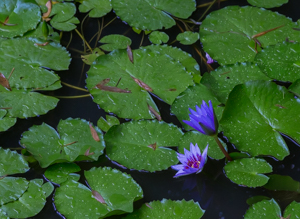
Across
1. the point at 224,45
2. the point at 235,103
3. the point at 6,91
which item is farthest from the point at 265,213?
the point at 6,91

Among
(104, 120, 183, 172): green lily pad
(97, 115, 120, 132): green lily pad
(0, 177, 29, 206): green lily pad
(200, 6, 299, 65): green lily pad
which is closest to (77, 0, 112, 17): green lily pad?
(200, 6, 299, 65): green lily pad

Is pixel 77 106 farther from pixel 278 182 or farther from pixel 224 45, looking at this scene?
pixel 278 182

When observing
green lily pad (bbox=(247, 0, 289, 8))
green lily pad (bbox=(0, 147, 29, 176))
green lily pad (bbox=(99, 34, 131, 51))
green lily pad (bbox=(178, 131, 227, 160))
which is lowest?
green lily pad (bbox=(0, 147, 29, 176))

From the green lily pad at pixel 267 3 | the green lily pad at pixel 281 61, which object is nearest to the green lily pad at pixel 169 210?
the green lily pad at pixel 281 61

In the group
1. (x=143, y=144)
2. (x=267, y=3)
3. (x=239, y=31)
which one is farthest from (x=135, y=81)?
(x=267, y=3)

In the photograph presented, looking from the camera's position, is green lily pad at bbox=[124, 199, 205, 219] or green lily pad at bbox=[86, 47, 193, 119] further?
green lily pad at bbox=[86, 47, 193, 119]

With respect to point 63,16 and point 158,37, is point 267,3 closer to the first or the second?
point 158,37

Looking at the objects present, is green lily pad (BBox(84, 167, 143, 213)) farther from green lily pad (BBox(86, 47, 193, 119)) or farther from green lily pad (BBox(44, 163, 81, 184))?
green lily pad (BBox(86, 47, 193, 119))
